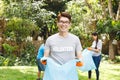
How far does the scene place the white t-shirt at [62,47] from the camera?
441cm

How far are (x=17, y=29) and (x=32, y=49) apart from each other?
1383 mm

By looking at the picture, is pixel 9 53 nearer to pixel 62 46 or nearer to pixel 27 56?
pixel 27 56

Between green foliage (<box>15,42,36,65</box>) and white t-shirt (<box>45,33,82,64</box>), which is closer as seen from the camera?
white t-shirt (<box>45,33,82,64</box>)

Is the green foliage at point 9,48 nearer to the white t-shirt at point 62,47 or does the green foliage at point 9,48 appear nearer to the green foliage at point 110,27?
the green foliage at point 110,27

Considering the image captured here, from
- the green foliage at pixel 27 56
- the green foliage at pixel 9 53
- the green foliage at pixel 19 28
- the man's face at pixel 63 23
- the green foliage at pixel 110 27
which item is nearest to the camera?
the man's face at pixel 63 23

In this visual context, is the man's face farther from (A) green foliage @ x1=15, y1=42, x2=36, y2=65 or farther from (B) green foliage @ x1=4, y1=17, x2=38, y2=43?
(B) green foliage @ x1=4, y1=17, x2=38, y2=43

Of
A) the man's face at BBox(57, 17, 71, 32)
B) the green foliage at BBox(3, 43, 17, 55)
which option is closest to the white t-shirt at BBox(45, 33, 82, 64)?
the man's face at BBox(57, 17, 71, 32)

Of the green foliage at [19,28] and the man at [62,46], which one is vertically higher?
the man at [62,46]

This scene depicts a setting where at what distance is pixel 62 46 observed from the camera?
441 centimetres

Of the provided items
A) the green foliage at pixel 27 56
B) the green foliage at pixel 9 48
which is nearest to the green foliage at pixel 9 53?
the green foliage at pixel 9 48

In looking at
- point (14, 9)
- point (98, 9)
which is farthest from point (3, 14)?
point (98, 9)

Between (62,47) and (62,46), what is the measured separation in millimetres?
13

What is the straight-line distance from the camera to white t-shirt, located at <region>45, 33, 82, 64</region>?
14.5 feet

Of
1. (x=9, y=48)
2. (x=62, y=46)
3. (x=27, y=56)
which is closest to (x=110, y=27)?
(x=27, y=56)
